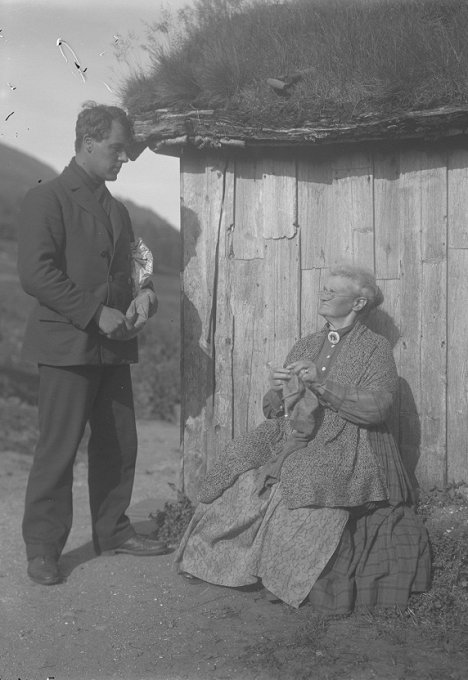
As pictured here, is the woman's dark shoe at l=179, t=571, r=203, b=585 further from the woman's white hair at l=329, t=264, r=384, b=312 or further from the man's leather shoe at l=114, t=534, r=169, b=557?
the woman's white hair at l=329, t=264, r=384, b=312

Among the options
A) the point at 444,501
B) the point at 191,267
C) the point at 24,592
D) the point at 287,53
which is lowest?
the point at 24,592

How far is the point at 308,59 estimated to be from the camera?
16.0ft

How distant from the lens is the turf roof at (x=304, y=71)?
4.51m

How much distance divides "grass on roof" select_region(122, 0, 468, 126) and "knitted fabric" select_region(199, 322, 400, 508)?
4.40 ft

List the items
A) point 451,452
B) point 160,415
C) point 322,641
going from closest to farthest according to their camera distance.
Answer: point 322,641 < point 451,452 < point 160,415

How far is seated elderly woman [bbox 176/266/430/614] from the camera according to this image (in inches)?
163

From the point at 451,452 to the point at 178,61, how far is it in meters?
2.96

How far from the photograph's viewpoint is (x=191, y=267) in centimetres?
532

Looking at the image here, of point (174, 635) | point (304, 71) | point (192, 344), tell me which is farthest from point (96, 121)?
point (174, 635)

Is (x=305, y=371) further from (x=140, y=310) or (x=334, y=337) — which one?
(x=140, y=310)

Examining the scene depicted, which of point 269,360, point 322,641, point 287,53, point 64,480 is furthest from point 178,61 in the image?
point 322,641

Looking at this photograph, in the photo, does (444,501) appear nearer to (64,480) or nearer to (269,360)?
(269,360)

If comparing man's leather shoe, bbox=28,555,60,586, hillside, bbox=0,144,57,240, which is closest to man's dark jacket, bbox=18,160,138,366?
man's leather shoe, bbox=28,555,60,586

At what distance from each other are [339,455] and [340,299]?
34.0 inches
